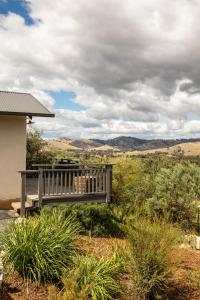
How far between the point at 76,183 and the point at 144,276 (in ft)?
22.1

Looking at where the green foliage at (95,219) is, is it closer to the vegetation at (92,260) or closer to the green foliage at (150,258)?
the vegetation at (92,260)

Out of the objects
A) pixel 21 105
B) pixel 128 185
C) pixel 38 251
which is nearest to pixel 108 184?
pixel 128 185

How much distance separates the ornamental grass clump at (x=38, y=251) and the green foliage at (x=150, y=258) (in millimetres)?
1454

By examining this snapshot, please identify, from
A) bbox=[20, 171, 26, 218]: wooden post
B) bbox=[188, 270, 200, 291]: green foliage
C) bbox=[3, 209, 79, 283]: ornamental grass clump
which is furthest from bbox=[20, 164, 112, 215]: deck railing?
bbox=[188, 270, 200, 291]: green foliage

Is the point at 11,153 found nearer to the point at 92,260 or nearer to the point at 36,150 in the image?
the point at 36,150

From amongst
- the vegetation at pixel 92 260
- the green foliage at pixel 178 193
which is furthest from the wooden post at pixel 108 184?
the vegetation at pixel 92 260

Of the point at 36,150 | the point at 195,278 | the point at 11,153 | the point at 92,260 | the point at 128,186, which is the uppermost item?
the point at 36,150

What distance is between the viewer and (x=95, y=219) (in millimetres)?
11336

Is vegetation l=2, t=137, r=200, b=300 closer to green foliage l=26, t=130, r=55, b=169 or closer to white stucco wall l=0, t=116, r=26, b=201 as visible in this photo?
white stucco wall l=0, t=116, r=26, b=201

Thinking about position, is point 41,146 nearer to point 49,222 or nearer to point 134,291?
point 49,222

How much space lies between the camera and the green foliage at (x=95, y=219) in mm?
10977

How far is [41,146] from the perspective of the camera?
69.6 feet

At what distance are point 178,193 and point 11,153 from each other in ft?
23.5

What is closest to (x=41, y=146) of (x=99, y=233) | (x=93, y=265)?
(x=99, y=233)
